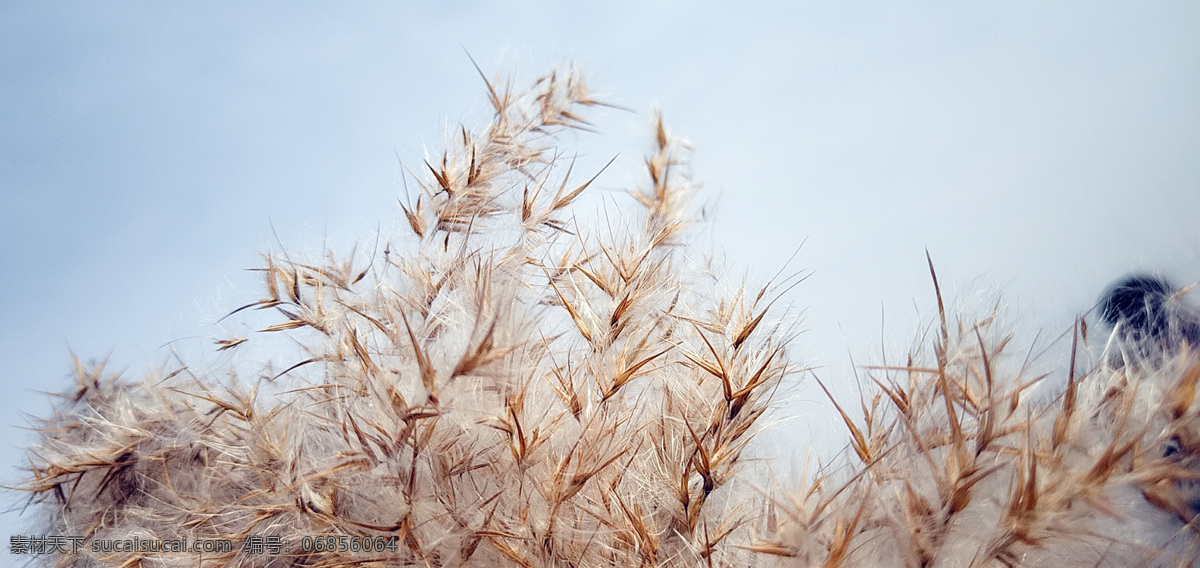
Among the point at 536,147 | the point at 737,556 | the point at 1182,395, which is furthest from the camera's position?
the point at 536,147

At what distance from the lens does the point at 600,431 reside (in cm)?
98

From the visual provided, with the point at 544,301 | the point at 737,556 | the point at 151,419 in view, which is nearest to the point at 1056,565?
the point at 737,556

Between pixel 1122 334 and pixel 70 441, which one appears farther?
pixel 70 441

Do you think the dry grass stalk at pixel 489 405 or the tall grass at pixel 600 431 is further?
the dry grass stalk at pixel 489 405

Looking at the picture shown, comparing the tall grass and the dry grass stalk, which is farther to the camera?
the dry grass stalk

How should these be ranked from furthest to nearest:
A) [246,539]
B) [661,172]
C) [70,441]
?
[70,441], [661,172], [246,539]

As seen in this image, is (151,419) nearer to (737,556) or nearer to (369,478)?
(369,478)

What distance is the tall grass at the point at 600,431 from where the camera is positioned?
768mm

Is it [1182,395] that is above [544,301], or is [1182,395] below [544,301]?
below

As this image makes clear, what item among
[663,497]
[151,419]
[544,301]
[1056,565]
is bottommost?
[1056,565]

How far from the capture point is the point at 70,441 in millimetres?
1842

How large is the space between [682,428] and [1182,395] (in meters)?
0.66

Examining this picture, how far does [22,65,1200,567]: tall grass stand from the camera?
2.52 ft

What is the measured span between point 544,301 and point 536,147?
2.05 feet
